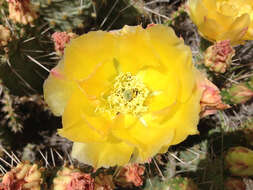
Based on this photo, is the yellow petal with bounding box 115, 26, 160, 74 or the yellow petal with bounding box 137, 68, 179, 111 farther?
the yellow petal with bounding box 137, 68, 179, 111

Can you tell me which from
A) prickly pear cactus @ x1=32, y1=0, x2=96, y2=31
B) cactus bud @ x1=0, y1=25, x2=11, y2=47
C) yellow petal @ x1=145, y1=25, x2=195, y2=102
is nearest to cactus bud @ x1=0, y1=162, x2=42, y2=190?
cactus bud @ x1=0, y1=25, x2=11, y2=47

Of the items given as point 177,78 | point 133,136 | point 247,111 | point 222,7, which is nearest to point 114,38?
point 177,78

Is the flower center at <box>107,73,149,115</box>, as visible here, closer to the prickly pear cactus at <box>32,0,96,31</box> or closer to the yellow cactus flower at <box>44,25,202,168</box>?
the yellow cactus flower at <box>44,25,202,168</box>

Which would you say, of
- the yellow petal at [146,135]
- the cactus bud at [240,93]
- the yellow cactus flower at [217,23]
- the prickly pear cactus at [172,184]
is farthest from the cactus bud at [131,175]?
the yellow cactus flower at [217,23]

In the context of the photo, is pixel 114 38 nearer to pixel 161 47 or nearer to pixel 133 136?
pixel 161 47

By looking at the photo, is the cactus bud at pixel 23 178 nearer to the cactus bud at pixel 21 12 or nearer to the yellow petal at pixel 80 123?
the yellow petal at pixel 80 123

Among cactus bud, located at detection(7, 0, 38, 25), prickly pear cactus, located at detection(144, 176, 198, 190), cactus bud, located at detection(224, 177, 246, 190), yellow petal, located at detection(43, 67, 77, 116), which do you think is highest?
cactus bud, located at detection(7, 0, 38, 25)
